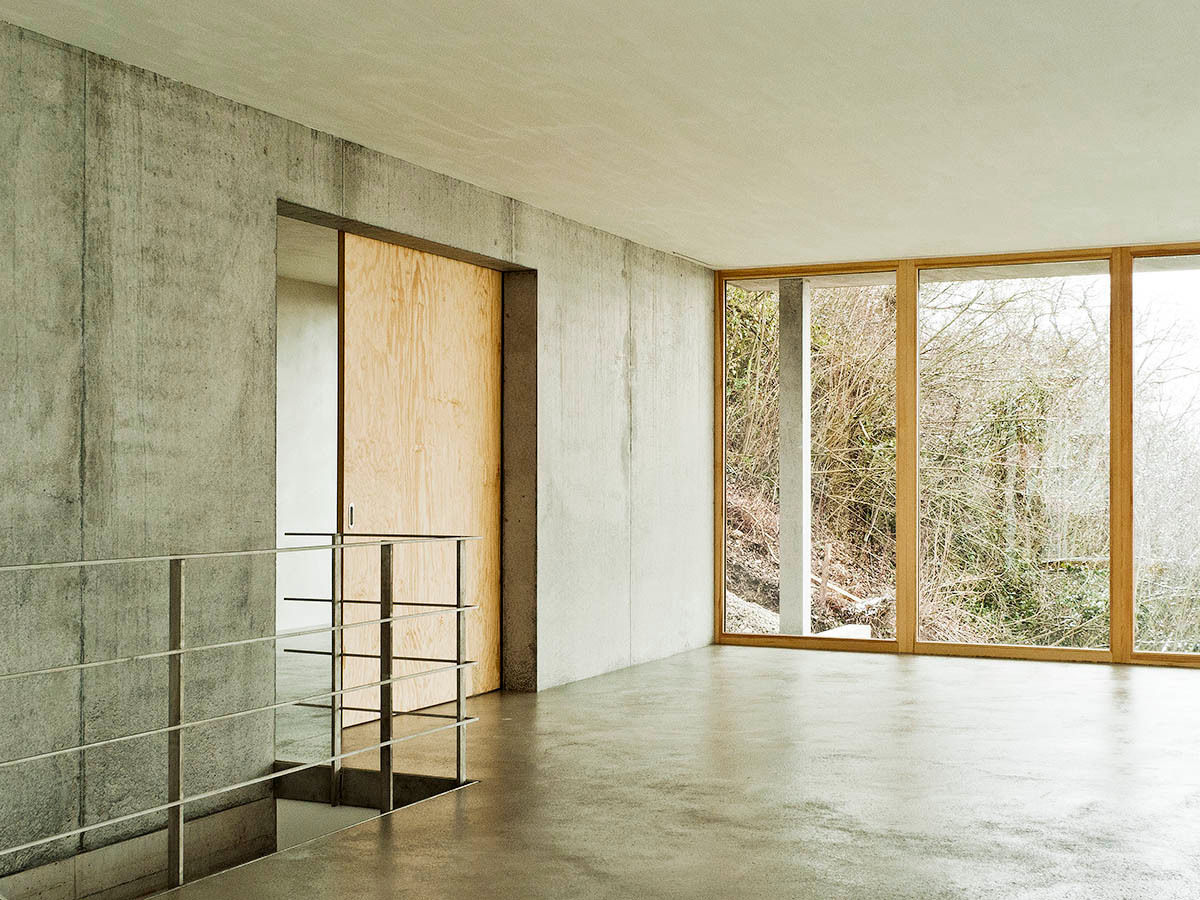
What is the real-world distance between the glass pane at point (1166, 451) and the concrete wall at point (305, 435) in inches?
226

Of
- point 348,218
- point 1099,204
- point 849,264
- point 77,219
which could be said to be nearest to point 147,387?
point 77,219

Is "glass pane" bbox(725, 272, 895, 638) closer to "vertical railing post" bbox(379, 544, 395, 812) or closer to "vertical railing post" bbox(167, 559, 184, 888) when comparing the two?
"vertical railing post" bbox(379, 544, 395, 812)

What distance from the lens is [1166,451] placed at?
28.2 feet

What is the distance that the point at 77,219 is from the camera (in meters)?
4.39

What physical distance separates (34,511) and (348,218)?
2164 mm

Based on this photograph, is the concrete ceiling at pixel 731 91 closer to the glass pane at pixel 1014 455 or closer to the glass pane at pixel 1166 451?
the glass pane at pixel 1166 451

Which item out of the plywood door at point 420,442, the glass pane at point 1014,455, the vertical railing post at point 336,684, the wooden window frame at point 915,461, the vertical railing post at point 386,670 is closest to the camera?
the vertical railing post at point 386,670

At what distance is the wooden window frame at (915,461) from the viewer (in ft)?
28.3

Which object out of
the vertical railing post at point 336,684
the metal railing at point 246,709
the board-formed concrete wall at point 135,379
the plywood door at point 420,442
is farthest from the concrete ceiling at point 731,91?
the vertical railing post at point 336,684

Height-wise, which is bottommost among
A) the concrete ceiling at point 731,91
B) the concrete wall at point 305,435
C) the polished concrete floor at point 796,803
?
the polished concrete floor at point 796,803

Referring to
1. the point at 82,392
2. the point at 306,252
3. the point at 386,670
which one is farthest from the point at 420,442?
the point at 82,392

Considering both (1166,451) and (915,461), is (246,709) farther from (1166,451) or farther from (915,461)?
(1166,451)

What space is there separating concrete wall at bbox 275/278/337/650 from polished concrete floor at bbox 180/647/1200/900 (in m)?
2.70

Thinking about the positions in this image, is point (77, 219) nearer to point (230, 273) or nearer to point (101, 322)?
point (101, 322)
